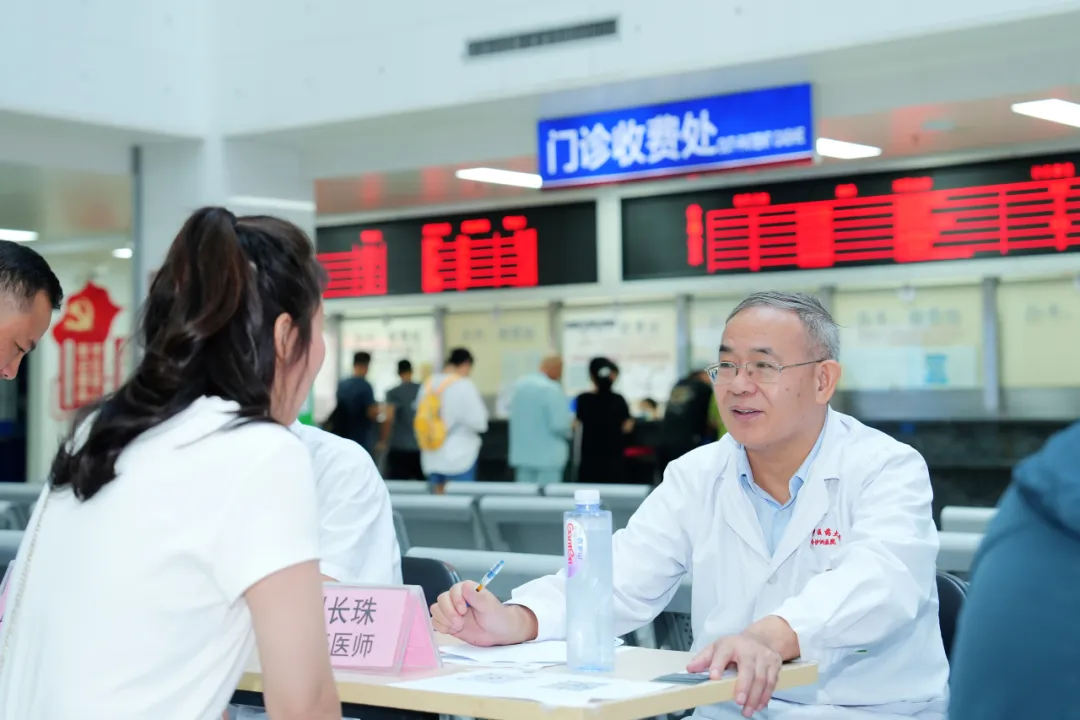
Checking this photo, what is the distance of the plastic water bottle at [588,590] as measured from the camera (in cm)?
215

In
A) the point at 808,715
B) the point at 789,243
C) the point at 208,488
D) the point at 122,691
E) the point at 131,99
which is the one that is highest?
the point at 131,99

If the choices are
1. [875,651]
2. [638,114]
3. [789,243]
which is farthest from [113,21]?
[875,651]

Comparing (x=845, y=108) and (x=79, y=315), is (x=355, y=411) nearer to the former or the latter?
(x=79, y=315)

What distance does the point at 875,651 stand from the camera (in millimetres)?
2602

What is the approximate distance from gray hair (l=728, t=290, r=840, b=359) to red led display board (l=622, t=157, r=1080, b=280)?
6733 millimetres

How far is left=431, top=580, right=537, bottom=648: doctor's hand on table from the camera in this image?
8.05 ft

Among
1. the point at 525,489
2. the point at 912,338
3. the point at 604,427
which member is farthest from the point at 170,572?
the point at 912,338

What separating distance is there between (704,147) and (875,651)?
4.69m

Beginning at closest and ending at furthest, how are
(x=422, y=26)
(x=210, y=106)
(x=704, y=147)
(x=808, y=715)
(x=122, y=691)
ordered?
(x=122, y=691), (x=808, y=715), (x=704, y=147), (x=422, y=26), (x=210, y=106)

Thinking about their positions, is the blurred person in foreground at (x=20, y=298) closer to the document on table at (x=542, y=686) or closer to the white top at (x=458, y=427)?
the document on table at (x=542, y=686)

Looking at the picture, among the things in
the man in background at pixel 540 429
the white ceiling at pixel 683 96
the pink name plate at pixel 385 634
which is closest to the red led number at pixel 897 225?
the white ceiling at pixel 683 96

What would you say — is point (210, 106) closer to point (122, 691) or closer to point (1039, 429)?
point (1039, 429)

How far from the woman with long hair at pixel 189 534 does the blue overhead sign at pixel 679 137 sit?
5300 mm

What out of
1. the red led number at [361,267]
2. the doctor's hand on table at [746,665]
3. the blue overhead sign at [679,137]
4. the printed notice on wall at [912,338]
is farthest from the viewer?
the red led number at [361,267]
